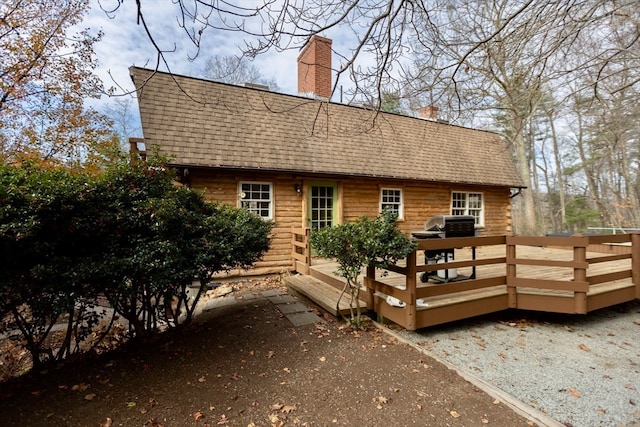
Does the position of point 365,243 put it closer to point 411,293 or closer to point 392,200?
point 411,293

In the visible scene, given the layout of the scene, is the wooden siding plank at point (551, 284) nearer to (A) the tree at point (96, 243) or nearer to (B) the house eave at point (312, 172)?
(A) the tree at point (96, 243)

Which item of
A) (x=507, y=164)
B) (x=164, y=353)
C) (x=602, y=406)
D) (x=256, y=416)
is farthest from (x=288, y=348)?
(x=507, y=164)

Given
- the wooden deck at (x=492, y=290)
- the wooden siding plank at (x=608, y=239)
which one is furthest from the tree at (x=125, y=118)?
the wooden siding plank at (x=608, y=239)

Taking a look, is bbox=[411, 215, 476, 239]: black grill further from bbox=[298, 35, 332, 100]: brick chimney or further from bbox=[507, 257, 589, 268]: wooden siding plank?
bbox=[298, 35, 332, 100]: brick chimney

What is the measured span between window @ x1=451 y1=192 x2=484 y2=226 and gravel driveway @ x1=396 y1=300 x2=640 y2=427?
19.3 feet

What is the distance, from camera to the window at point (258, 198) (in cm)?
753

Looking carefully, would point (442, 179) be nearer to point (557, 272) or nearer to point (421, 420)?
point (557, 272)

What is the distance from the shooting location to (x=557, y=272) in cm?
527

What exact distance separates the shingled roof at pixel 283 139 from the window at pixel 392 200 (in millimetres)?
620

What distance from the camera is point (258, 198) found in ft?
25.3

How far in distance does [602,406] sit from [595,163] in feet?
69.0

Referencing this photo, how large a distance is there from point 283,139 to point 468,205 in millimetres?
7222

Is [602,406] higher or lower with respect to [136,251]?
lower

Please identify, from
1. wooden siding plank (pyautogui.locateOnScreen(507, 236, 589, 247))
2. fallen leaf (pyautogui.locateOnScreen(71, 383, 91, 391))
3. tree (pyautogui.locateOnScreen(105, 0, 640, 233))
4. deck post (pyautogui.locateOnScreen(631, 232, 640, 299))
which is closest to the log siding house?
tree (pyautogui.locateOnScreen(105, 0, 640, 233))
